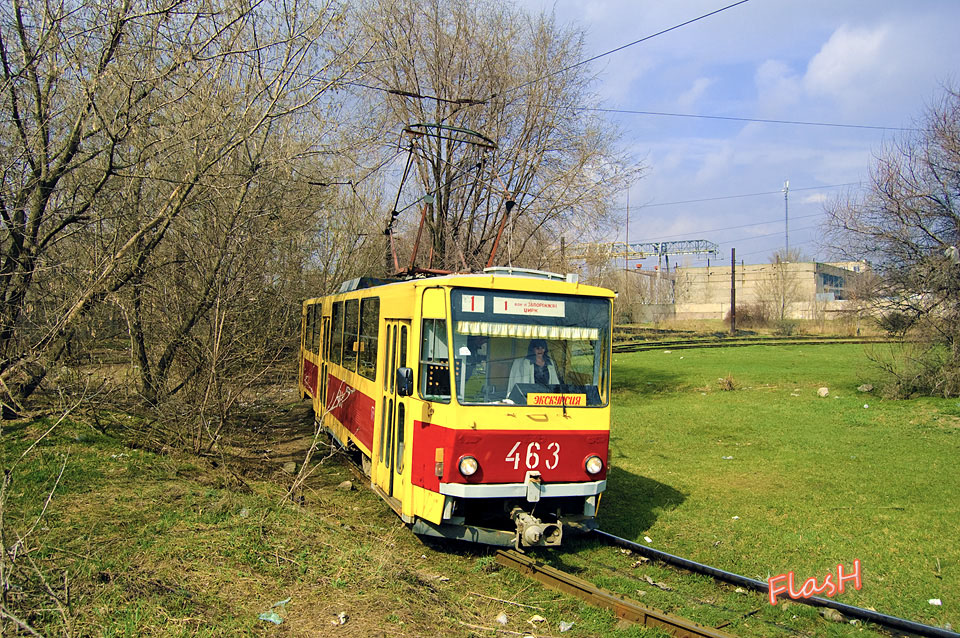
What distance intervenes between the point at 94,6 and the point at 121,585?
705 cm

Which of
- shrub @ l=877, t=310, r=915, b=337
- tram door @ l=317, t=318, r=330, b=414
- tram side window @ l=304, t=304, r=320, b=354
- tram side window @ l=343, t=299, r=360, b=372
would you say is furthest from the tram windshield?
shrub @ l=877, t=310, r=915, b=337

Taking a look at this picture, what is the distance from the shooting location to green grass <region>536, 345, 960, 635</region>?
6.93 metres

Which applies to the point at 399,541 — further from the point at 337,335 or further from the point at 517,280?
the point at 337,335

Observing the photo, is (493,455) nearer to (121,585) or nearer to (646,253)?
(121,585)

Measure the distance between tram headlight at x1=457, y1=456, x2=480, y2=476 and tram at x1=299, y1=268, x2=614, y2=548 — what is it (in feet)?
0.03

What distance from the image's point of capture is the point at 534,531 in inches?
264

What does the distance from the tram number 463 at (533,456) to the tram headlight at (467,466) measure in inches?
15.0

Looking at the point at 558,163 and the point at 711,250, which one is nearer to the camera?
the point at 558,163

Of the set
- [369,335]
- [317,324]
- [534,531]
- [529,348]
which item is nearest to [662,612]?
[534,531]

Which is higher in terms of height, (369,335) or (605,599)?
(369,335)

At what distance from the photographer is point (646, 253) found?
302 ft

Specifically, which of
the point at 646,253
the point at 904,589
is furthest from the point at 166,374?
the point at 646,253

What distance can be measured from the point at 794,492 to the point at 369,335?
6891 mm

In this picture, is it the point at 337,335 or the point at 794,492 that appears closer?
the point at 794,492
